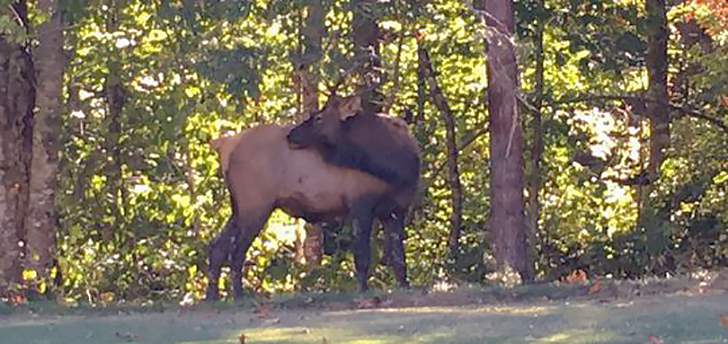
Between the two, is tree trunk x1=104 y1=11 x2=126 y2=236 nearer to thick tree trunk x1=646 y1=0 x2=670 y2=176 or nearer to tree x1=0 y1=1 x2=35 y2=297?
tree x1=0 y1=1 x2=35 y2=297

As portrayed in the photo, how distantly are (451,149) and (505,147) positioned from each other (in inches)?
231

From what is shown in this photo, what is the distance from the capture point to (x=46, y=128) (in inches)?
739

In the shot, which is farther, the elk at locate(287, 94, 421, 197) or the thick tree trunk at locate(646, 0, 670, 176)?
the thick tree trunk at locate(646, 0, 670, 176)

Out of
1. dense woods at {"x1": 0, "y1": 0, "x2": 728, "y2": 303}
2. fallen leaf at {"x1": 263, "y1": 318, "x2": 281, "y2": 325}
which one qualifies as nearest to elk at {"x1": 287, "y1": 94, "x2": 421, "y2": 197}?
dense woods at {"x1": 0, "y1": 0, "x2": 728, "y2": 303}

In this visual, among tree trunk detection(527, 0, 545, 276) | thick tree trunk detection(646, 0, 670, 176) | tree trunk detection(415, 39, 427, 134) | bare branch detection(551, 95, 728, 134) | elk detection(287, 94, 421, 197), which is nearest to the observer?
elk detection(287, 94, 421, 197)

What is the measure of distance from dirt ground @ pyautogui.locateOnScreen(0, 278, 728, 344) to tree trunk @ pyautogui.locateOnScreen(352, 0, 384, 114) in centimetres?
394

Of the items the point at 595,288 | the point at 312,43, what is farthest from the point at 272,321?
the point at 312,43

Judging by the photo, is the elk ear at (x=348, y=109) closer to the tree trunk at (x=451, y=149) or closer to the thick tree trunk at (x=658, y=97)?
the tree trunk at (x=451, y=149)

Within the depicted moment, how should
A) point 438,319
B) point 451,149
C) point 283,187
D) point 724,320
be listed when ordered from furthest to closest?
1. point 451,149
2. point 283,187
3. point 438,319
4. point 724,320

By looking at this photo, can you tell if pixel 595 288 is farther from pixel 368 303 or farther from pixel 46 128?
pixel 46 128

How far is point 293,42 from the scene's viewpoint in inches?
745

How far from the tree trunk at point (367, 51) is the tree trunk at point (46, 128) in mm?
3557

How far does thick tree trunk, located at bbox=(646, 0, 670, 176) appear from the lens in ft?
77.3

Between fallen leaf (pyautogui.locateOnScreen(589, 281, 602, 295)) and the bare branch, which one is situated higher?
the bare branch
